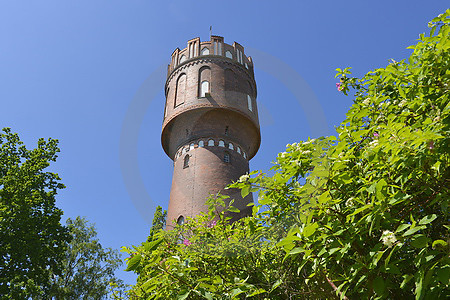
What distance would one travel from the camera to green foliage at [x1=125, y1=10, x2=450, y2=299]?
2.44 m

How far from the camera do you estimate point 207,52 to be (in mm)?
18047

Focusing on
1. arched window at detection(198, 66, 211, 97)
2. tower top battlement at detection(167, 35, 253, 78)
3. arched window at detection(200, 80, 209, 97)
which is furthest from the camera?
tower top battlement at detection(167, 35, 253, 78)

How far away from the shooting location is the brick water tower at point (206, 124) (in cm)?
1460

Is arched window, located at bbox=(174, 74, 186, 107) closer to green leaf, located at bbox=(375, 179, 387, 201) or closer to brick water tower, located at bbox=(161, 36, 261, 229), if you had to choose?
brick water tower, located at bbox=(161, 36, 261, 229)

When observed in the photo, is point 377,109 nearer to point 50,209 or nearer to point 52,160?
point 50,209

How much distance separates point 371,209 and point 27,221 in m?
13.8

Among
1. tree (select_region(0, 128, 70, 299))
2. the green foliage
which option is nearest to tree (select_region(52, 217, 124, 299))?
tree (select_region(0, 128, 70, 299))

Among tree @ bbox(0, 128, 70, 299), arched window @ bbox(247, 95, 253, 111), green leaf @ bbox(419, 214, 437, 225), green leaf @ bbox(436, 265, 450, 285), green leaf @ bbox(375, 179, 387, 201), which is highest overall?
arched window @ bbox(247, 95, 253, 111)

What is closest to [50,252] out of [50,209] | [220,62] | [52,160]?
[50,209]

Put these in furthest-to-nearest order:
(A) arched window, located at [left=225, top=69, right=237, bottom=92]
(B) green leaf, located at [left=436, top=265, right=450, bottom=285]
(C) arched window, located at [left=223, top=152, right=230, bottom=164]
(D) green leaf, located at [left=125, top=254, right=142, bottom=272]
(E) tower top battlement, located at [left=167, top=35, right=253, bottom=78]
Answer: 1. (E) tower top battlement, located at [left=167, top=35, right=253, bottom=78]
2. (A) arched window, located at [left=225, top=69, right=237, bottom=92]
3. (C) arched window, located at [left=223, top=152, right=230, bottom=164]
4. (D) green leaf, located at [left=125, top=254, right=142, bottom=272]
5. (B) green leaf, located at [left=436, top=265, right=450, bottom=285]

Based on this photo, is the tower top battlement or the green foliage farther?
the tower top battlement

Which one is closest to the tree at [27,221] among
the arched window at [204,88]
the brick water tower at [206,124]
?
the brick water tower at [206,124]

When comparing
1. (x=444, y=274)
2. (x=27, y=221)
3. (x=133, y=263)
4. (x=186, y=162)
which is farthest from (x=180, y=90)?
(x=444, y=274)

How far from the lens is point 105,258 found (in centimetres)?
2400
